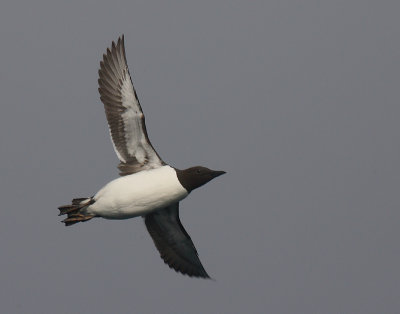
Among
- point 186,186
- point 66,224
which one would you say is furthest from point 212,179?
point 66,224

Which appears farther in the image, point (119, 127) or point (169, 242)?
point (169, 242)

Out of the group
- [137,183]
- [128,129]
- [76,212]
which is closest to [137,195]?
[137,183]

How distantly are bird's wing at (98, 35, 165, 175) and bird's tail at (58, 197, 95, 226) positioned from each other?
38.8 inches

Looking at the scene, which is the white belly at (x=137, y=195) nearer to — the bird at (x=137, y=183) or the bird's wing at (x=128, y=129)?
the bird at (x=137, y=183)

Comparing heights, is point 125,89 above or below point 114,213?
above

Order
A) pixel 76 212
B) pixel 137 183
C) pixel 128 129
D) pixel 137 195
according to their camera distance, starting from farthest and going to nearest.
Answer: pixel 128 129
pixel 76 212
pixel 137 183
pixel 137 195

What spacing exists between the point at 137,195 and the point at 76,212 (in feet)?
4.66

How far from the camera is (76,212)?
16.5m

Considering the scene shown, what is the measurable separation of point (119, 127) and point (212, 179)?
219 centimetres

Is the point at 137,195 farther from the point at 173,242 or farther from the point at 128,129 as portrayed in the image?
the point at 173,242

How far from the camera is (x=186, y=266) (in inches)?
715

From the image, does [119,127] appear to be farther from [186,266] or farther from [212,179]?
[186,266]

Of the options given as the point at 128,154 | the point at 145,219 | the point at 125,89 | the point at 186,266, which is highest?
the point at 125,89

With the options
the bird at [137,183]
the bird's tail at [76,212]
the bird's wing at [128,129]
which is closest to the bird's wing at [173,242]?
the bird at [137,183]
